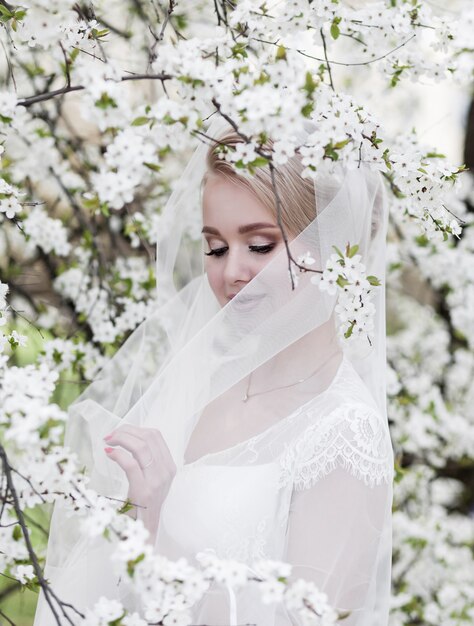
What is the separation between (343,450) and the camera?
171cm

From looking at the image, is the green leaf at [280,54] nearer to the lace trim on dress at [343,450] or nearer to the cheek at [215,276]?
the cheek at [215,276]

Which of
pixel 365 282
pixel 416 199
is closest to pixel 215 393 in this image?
pixel 365 282

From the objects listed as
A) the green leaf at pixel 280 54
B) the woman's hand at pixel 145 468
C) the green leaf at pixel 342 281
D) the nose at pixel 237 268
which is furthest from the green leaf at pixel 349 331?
the green leaf at pixel 280 54

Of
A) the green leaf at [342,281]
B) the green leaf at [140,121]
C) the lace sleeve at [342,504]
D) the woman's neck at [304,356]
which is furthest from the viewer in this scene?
the woman's neck at [304,356]

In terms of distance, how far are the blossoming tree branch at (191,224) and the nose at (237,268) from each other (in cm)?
13

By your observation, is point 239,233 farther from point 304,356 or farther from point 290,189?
point 304,356

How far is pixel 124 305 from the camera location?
265 cm

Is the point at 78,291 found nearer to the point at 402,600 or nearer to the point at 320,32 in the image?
the point at 320,32

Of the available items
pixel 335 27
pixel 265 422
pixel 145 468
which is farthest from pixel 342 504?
pixel 335 27

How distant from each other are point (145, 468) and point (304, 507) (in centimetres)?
→ 36

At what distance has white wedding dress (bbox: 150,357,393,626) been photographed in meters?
1.67

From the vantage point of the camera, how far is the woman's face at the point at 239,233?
1.86 metres

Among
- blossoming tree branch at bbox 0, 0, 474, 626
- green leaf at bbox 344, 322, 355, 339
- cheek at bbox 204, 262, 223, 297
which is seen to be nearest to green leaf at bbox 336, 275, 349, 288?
blossoming tree branch at bbox 0, 0, 474, 626

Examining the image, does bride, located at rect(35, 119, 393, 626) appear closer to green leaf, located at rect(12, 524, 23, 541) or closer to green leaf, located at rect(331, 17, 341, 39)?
green leaf, located at rect(12, 524, 23, 541)
